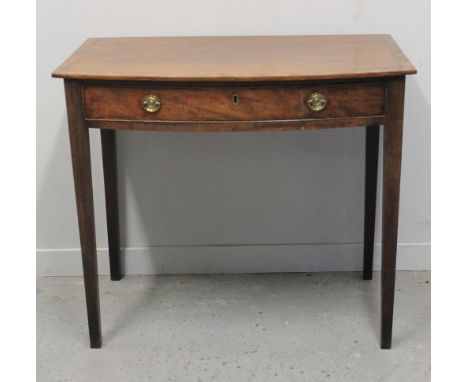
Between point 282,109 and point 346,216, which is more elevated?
point 282,109

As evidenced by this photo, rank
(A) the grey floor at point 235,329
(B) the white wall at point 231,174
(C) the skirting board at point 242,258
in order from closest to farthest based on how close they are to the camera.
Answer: (A) the grey floor at point 235,329
(B) the white wall at point 231,174
(C) the skirting board at point 242,258

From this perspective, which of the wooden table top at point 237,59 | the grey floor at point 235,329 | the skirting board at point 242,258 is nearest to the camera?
the wooden table top at point 237,59

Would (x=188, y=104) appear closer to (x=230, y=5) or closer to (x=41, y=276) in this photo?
(x=230, y=5)

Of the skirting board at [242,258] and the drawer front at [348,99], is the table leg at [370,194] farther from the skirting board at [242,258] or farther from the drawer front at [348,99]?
the drawer front at [348,99]

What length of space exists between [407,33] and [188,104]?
0.94 meters

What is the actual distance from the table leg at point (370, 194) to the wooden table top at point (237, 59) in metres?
0.37

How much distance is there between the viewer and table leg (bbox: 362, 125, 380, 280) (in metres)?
2.68

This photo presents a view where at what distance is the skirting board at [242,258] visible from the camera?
291 centimetres

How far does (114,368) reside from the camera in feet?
7.86

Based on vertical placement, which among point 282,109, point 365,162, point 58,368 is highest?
point 282,109

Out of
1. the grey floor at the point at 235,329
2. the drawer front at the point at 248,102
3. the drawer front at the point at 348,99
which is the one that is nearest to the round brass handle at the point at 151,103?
the drawer front at the point at 248,102

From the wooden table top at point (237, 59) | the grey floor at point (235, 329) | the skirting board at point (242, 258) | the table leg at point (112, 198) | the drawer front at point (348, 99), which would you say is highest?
the wooden table top at point (237, 59)

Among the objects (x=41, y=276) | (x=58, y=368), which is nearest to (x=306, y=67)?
(x=58, y=368)

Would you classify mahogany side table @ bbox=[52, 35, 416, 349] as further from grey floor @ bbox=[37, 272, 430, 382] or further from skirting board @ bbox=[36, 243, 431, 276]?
skirting board @ bbox=[36, 243, 431, 276]
